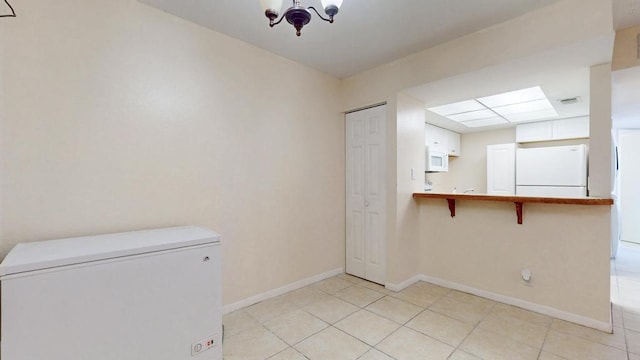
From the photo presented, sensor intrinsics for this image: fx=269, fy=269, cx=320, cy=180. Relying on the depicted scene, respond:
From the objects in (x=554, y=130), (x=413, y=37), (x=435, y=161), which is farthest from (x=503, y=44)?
(x=554, y=130)

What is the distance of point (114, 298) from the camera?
1.40 metres

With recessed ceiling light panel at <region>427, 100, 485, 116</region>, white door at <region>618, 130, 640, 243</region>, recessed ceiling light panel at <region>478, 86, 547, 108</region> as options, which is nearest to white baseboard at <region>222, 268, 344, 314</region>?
recessed ceiling light panel at <region>427, 100, 485, 116</region>

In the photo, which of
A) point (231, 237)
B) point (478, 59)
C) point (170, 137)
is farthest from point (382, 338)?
point (478, 59)

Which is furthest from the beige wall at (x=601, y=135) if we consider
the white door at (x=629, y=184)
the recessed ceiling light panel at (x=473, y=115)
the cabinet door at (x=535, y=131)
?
the white door at (x=629, y=184)

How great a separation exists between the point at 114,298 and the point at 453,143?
5623 millimetres

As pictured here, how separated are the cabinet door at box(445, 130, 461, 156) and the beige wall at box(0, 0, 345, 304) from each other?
3.15 meters

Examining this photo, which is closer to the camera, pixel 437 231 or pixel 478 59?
pixel 478 59

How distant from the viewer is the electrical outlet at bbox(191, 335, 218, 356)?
Result: 1.63 m

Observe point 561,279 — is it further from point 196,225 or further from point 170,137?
point 170,137

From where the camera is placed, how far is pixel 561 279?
2.33 m

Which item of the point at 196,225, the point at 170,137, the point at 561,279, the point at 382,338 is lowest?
the point at 382,338

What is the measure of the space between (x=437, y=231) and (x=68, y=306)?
320cm

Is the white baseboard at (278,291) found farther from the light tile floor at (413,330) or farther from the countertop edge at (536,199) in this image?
the countertop edge at (536,199)

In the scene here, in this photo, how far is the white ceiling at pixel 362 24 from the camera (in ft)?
6.62
